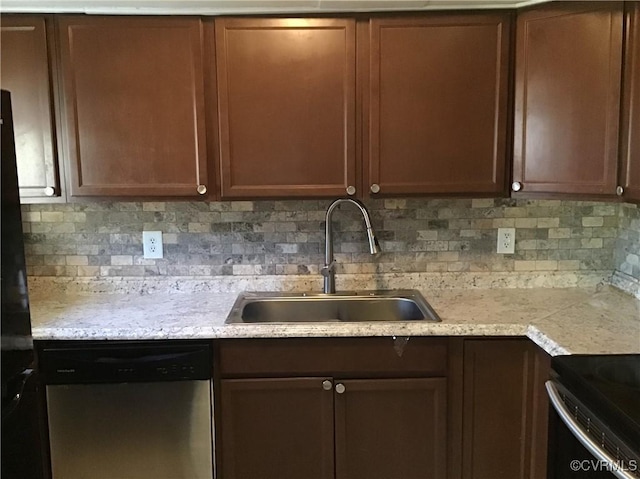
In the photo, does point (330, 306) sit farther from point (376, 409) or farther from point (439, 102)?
point (439, 102)

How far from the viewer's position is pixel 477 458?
79.5 inches

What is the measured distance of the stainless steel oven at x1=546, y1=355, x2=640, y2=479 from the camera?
126cm

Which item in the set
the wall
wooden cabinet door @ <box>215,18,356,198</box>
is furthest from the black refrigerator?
the wall

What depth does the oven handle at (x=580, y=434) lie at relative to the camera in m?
1.25

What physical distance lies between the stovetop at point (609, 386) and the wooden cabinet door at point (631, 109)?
1.99 ft

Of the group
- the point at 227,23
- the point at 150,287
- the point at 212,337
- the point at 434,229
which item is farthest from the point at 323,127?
the point at 150,287

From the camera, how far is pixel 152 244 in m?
2.48

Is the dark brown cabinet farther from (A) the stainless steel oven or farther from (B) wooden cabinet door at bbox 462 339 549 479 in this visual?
(A) the stainless steel oven

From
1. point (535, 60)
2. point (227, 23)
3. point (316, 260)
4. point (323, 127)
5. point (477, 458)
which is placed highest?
point (227, 23)

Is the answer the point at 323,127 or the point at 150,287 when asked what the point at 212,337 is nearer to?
the point at 150,287

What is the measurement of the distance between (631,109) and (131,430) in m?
1.99

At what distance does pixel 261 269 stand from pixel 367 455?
2.94 feet

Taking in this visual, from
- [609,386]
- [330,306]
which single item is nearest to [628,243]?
[609,386]
